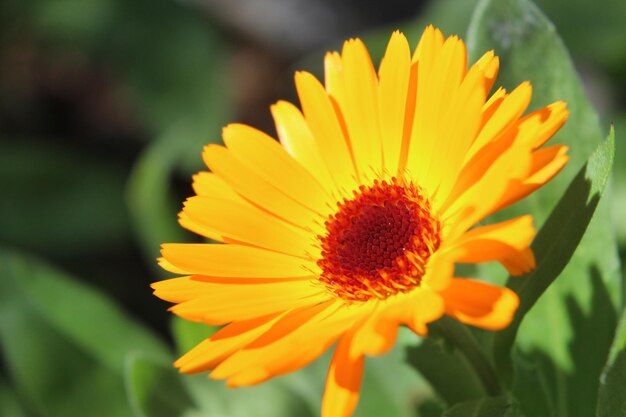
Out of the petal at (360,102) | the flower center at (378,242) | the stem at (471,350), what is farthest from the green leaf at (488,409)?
the petal at (360,102)

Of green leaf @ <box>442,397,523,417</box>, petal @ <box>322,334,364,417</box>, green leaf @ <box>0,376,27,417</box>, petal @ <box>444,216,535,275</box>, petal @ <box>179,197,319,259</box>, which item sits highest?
petal @ <box>444,216,535,275</box>

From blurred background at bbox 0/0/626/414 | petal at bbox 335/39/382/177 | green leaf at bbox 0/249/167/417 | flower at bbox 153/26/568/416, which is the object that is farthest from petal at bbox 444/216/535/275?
blurred background at bbox 0/0/626/414

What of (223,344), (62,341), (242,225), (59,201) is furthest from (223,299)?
(59,201)

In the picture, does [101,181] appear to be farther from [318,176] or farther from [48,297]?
[318,176]

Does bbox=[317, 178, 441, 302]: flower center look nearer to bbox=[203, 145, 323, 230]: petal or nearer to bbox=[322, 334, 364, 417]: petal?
bbox=[203, 145, 323, 230]: petal

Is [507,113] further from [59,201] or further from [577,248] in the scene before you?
[59,201]

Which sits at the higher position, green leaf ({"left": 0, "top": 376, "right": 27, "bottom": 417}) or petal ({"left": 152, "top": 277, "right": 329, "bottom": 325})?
petal ({"left": 152, "top": 277, "right": 329, "bottom": 325})
